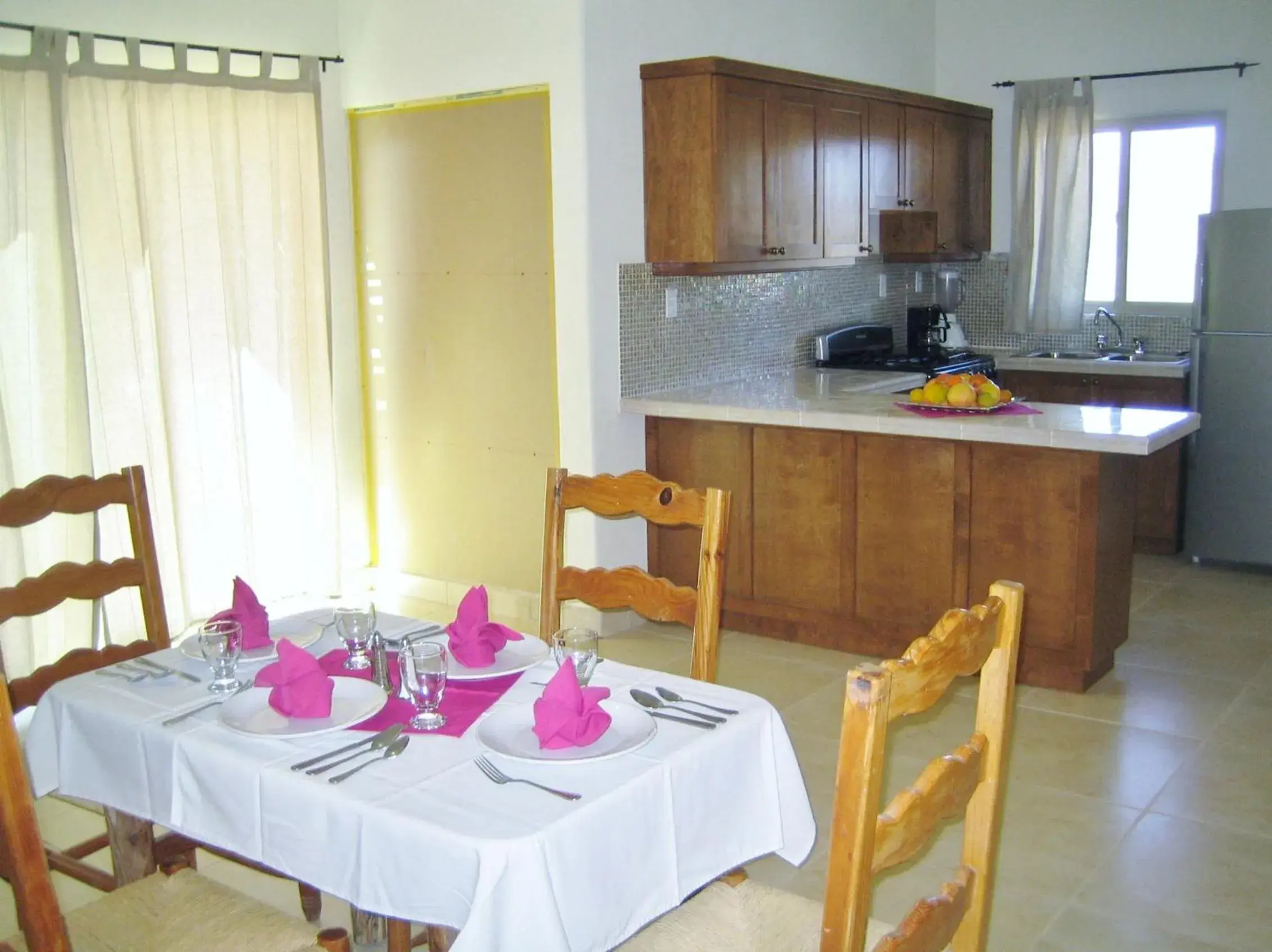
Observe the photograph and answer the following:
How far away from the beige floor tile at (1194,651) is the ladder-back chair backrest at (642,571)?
257cm

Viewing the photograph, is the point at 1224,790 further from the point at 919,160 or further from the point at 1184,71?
the point at 1184,71

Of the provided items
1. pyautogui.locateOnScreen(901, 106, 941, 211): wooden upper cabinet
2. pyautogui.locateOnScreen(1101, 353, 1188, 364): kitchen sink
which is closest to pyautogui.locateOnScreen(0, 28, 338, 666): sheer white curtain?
pyautogui.locateOnScreen(901, 106, 941, 211): wooden upper cabinet

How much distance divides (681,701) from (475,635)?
16.1 inches

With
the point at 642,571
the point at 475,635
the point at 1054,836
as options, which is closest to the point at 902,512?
the point at 1054,836

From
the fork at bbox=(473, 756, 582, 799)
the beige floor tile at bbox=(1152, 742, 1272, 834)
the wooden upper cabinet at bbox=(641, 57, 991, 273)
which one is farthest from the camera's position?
the wooden upper cabinet at bbox=(641, 57, 991, 273)

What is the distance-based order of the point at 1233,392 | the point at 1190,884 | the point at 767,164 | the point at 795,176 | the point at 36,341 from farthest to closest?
1. the point at 1233,392
2. the point at 795,176
3. the point at 767,164
4. the point at 36,341
5. the point at 1190,884

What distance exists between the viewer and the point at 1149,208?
6289 mm

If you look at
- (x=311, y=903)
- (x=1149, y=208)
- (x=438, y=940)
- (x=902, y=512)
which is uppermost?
(x=1149, y=208)

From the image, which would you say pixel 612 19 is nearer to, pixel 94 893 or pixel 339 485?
pixel 339 485

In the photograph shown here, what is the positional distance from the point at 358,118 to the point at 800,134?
1801mm

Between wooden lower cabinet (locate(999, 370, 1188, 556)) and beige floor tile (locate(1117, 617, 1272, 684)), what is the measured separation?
994mm

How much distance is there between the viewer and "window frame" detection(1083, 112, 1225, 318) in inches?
235

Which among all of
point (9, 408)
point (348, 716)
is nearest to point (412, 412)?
point (9, 408)

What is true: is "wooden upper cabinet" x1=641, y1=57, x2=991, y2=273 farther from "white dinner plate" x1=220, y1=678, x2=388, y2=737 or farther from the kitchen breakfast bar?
"white dinner plate" x1=220, y1=678, x2=388, y2=737
